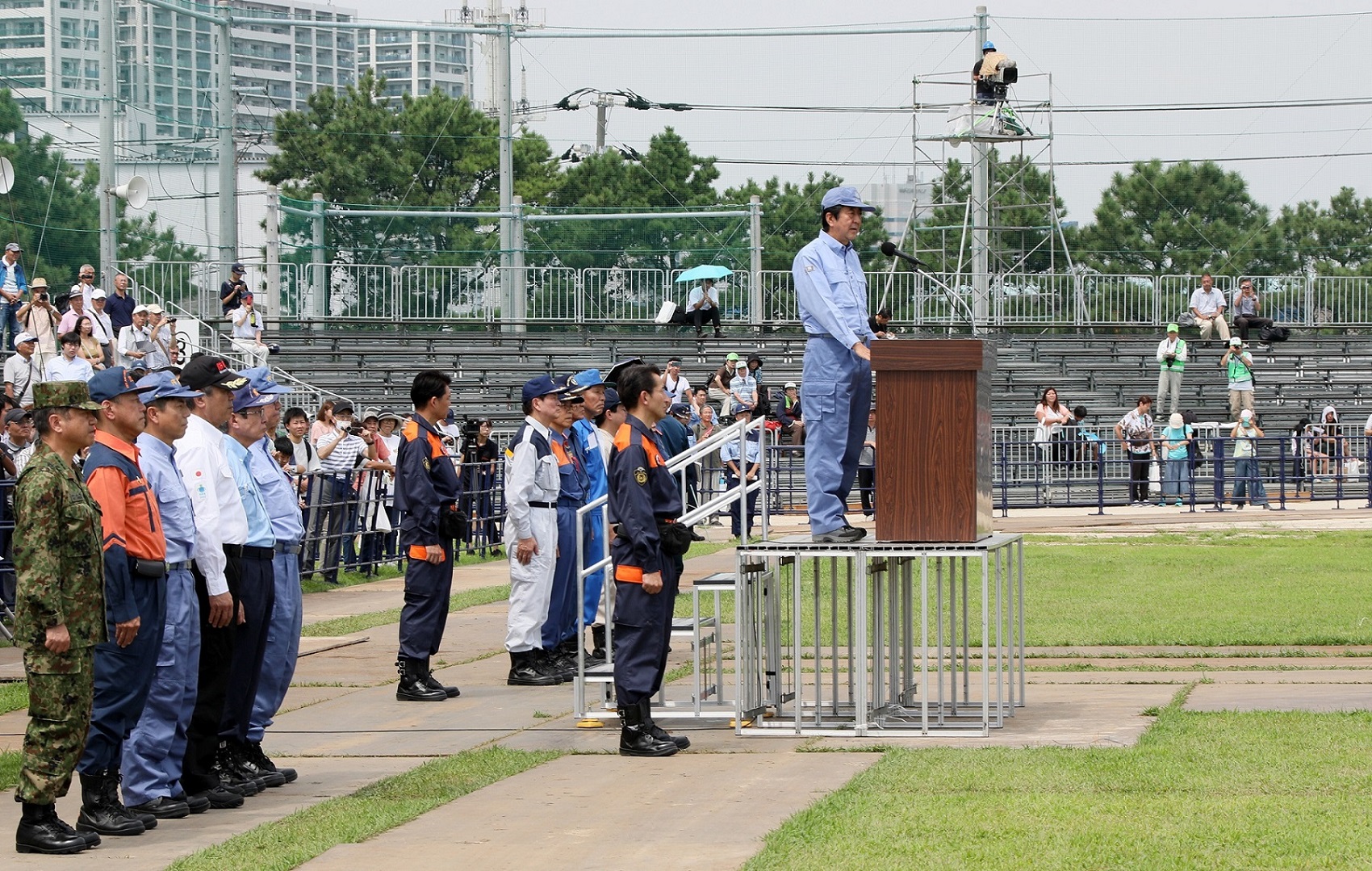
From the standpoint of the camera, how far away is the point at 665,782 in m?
8.56

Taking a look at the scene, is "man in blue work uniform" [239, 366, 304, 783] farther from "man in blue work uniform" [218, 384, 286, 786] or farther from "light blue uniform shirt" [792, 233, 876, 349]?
"light blue uniform shirt" [792, 233, 876, 349]

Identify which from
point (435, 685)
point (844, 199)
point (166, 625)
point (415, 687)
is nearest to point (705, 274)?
point (435, 685)

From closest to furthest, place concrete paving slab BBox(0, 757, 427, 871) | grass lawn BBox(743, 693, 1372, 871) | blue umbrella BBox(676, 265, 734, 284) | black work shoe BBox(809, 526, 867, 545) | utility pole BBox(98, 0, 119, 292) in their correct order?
grass lawn BBox(743, 693, 1372, 871) → concrete paving slab BBox(0, 757, 427, 871) → black work shoe BBox(809, 526, 867, 545) → utility pole BBox(98, 0, 119, 292) → blue umbrella BBox(676, 265, 734, 284)

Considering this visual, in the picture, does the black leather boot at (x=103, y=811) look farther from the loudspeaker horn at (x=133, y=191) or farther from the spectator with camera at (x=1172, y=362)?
the spectator with camera at (x=1172, y=362)

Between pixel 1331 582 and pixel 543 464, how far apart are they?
29.4ft

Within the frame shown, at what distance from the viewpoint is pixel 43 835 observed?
726 cm

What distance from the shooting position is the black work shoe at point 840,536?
9.61 meters

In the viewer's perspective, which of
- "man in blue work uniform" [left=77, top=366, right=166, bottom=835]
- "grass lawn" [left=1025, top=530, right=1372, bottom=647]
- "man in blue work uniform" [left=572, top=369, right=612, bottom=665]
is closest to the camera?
"man in blue work uniform" [left=77, top=366, right=166, bottom=835]

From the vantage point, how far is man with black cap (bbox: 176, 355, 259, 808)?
8266 millimetres

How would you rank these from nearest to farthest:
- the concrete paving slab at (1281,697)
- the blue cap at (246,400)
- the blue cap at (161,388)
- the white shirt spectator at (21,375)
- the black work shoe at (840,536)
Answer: the blue cap at (161,388), the blue cap at (246,400), the black work shoe at (840,536), the concrete paving slab at (1281,697), the white shirt spectator at (21,375)

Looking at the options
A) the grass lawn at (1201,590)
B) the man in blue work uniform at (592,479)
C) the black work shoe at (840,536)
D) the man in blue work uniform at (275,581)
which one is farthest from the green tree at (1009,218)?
the man in blue work uniform at (275,581)

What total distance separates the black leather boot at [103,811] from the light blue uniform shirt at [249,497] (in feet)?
4.42

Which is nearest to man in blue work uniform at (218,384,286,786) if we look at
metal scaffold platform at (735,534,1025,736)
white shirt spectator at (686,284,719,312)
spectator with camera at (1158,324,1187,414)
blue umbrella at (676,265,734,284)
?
metal scaffold platform at (735,534,1025,736)

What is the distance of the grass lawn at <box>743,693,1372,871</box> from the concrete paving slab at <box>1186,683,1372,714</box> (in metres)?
0.74
